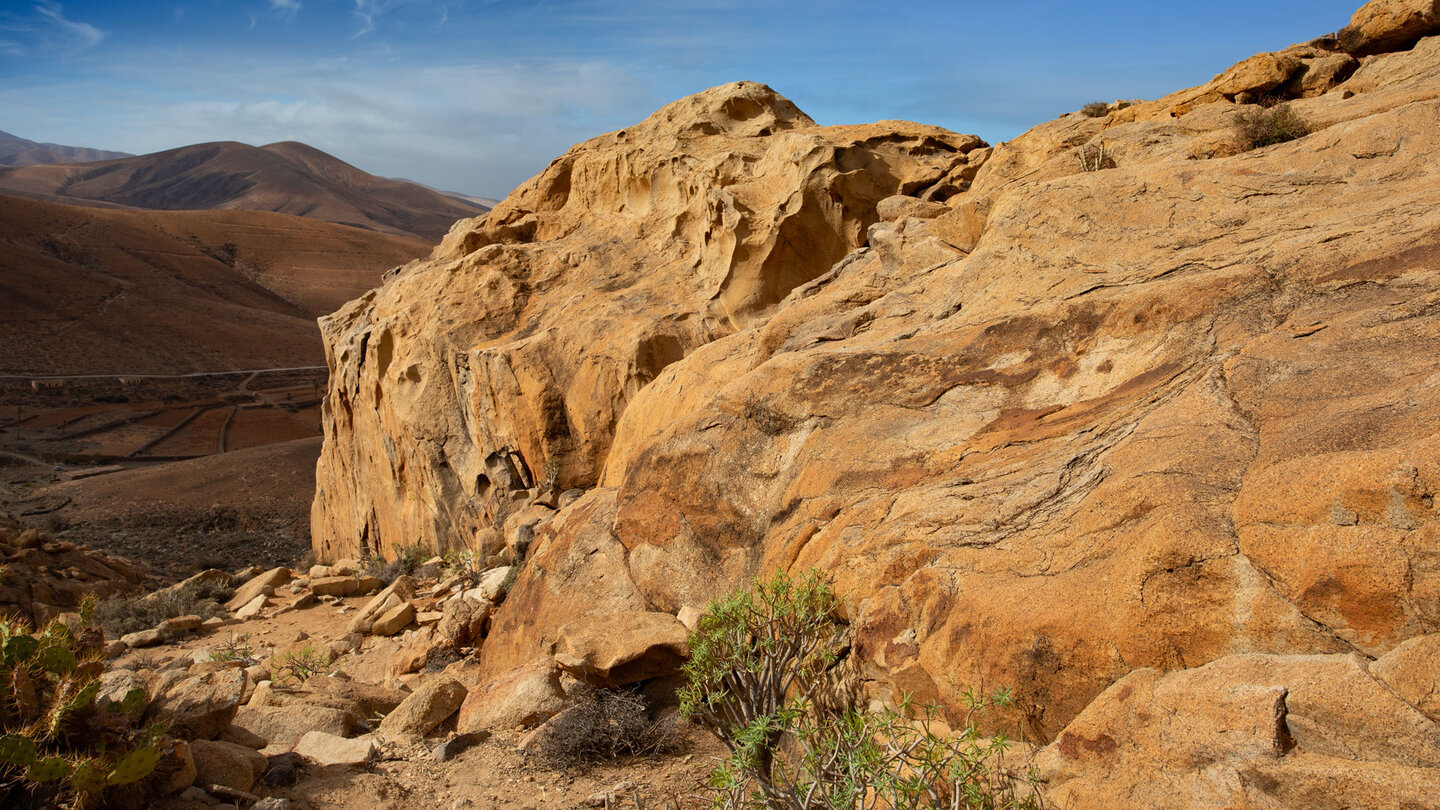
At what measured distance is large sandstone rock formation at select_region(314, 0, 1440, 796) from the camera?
113 inches

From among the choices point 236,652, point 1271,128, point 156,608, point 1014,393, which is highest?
point 1271,128

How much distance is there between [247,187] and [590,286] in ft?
469

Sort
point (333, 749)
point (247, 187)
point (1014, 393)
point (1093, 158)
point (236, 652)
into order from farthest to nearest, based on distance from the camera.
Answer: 1. point (247, 187)
2. point (236, 652)
3. point (1093, 158)
4. point (1014, 393)
5. point (333, 749)

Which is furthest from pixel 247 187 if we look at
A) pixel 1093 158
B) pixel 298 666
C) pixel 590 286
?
pixel 1093 158

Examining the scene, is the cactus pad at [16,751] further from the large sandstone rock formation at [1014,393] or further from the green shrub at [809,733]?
the large sandstone rock formation at [1014,393]

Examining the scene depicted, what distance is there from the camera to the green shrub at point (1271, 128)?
6199mm

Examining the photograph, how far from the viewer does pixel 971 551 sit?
3695mm

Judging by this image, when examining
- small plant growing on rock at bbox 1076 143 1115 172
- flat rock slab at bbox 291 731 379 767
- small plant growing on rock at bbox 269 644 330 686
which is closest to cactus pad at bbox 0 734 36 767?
flat rock slab at bbox 291 731 379 767

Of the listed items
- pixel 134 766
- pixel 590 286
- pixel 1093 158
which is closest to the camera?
pixel 134 766

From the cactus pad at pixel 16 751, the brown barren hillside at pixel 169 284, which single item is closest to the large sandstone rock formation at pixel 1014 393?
the cactus pad at pixel 16 751

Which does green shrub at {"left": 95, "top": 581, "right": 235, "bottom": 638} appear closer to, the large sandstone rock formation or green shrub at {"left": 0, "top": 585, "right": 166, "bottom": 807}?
the large sandstone rock formation

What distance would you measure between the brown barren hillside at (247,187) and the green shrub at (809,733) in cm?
12331

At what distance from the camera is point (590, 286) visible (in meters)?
10.6

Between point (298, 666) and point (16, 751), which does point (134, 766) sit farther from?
point (298, 666)
